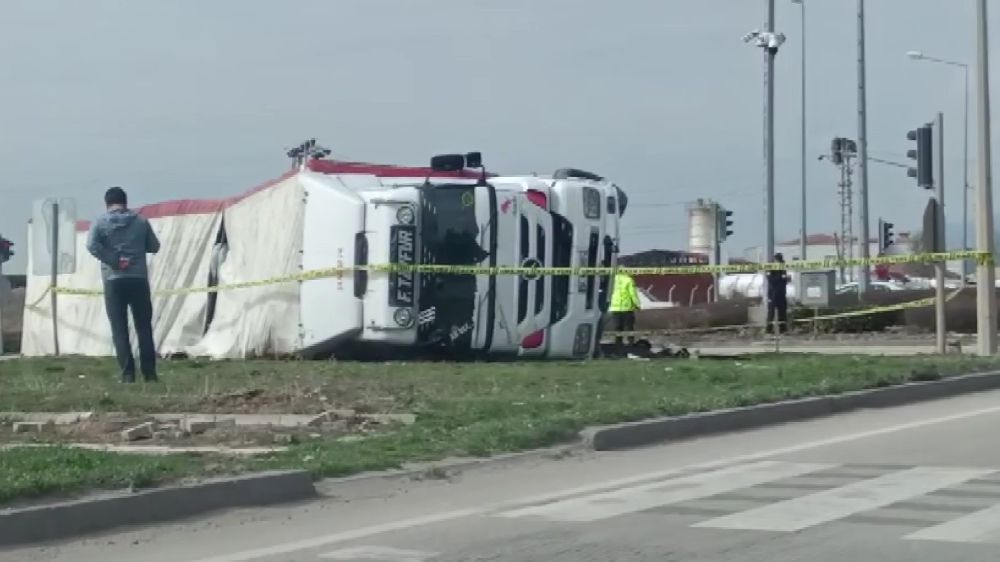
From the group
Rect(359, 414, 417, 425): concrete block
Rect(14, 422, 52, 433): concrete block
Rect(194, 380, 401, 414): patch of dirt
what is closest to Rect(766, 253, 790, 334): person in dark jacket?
Rect(194, 380, 401, 414): patch of dirt

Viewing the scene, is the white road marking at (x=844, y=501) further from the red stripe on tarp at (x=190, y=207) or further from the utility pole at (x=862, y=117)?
the utility pole at (x=862, y=117)

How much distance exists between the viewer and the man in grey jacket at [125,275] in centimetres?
1634

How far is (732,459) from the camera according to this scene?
11.9m

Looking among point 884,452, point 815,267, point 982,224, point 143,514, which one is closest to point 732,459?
point 884,452

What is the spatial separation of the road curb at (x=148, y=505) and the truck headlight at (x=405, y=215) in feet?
33.8

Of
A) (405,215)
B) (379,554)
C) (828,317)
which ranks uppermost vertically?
(405,215)

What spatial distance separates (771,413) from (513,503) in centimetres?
532

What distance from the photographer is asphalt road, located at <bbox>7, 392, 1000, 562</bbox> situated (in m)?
8.05

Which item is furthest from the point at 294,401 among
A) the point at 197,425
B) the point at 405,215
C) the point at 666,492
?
the point at 405,215

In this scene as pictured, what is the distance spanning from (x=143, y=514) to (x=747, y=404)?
7.12 m

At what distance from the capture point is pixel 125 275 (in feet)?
54.0

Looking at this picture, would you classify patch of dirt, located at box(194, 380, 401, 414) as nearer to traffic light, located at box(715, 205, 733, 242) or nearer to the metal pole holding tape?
the metal pole holding tape

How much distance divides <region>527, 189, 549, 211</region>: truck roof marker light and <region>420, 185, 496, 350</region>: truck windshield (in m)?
0.65

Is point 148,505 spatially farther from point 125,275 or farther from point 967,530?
point 125,275
